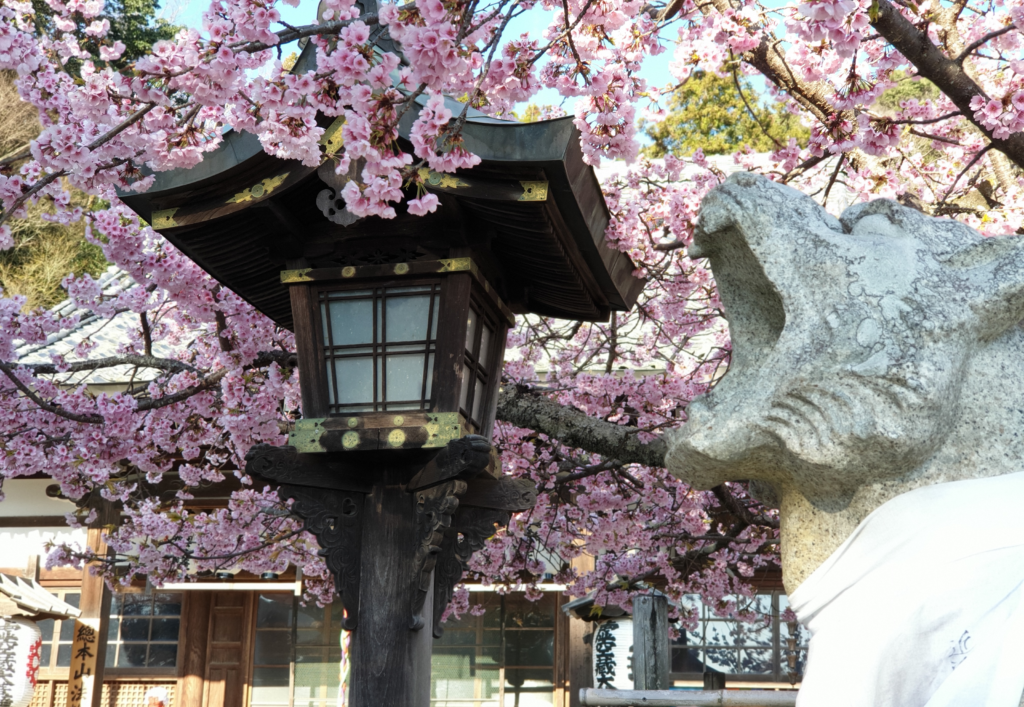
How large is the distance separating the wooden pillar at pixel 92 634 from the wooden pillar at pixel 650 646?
5.28 metres

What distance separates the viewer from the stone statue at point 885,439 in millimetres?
1405

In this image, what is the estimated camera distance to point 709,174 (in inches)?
205

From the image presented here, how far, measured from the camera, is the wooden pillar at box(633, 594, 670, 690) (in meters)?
6.41

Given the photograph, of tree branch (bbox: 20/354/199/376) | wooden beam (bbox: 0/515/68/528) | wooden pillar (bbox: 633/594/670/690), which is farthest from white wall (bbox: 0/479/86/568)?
wooden pillar (bbox: 633/594/670/690)

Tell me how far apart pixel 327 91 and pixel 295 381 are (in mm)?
2963

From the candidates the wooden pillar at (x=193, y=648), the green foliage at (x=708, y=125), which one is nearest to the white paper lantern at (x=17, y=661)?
the wooden pillar at (x=193, y=648)

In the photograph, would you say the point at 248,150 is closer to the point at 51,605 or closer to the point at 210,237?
the point at 210,237

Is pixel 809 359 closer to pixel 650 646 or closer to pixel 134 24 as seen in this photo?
pixel 650 646

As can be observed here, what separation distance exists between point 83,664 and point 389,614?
7.17 m

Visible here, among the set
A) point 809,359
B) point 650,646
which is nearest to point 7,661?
point 650,646

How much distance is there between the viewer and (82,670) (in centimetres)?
907

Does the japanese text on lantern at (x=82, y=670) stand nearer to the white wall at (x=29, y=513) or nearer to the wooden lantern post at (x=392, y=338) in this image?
the white wall at (x=29, y=513)

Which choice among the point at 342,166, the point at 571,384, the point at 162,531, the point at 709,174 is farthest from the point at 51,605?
the point at 342,166

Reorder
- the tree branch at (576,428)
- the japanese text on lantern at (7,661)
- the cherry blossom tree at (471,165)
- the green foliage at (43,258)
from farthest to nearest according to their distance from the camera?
the green foliage at (43,258)
the japanese text on lantern at (7,661)
the tree branch at (576,428)
the cherry blossom tree at (471,165)
